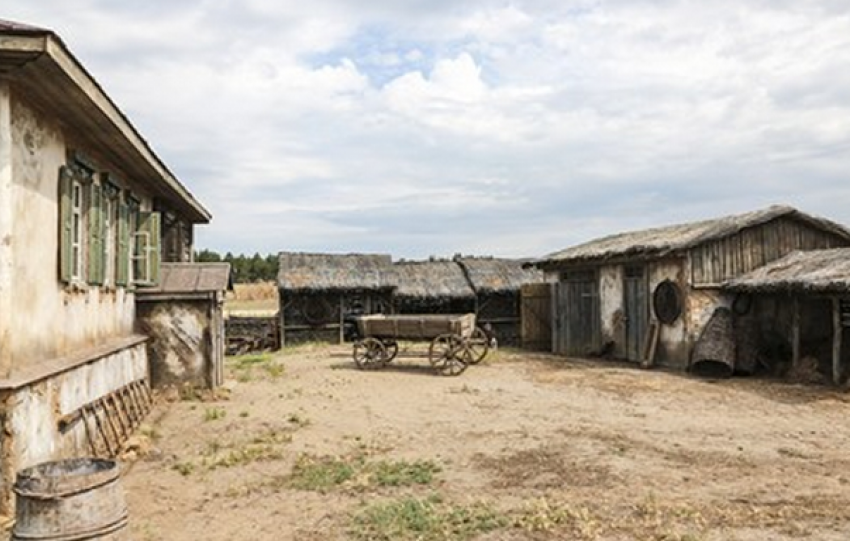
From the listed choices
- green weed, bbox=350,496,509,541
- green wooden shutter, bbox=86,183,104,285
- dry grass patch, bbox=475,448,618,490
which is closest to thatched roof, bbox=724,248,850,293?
dry grass patch, bbox=475,448,618,490

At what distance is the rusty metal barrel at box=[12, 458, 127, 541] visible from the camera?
3.85 meters

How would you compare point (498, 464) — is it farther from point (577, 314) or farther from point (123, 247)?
point (577, 314)

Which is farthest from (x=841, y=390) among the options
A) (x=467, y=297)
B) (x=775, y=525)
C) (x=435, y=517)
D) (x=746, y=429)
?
(x=467, y=297)

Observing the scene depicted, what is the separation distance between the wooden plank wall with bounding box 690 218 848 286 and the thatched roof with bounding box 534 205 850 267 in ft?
0.59

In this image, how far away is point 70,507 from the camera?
12.7 ft

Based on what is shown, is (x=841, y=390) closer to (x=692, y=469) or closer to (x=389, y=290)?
(x=692, y=469)

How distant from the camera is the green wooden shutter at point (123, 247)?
32.6ft

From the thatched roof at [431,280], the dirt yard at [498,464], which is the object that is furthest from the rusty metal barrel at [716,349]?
the thatched roof at [431,280]

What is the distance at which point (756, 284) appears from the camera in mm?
14648

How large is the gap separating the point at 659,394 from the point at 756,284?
158 inches

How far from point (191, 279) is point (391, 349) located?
5.87 meters

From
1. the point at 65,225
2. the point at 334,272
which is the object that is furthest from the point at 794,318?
the point at 334,272

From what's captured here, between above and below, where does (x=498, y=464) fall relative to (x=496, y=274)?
below

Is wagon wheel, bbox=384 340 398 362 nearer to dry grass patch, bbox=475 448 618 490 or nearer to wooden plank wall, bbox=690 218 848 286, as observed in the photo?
wooden plank wall, bbox=690 218 848 286
